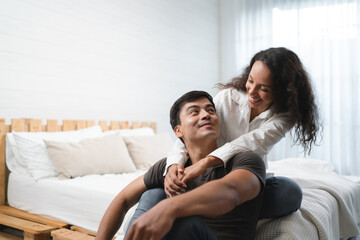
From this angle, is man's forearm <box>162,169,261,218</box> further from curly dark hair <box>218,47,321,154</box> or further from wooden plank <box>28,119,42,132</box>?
wooden plank <box>28,119,42,132</box>

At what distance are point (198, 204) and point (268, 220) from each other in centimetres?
59

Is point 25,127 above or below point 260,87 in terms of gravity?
below

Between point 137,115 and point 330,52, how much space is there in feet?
8.84

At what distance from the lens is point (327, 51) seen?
4.62 m

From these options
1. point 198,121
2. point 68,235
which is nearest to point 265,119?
point 198,121

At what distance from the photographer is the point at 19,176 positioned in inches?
102

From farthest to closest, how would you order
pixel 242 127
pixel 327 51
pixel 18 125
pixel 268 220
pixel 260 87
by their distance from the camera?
pixel 327 51 < pixel 18 125 < pixel 242 127 < pixel 260 87 < pixel 268 220

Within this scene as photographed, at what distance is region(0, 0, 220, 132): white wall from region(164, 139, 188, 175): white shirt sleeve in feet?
5.64

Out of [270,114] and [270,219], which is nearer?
[270,219]

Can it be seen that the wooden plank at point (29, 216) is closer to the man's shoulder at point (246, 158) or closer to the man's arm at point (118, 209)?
the man's arm at point (118, 209)

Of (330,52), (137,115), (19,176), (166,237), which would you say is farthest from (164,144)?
(330,52)

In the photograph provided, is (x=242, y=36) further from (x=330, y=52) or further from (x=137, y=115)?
(x=137, y=115)

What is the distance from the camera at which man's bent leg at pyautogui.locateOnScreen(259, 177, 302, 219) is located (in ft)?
4.72

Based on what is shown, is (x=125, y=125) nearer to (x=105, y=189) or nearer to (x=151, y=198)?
(x=105, y=189)
